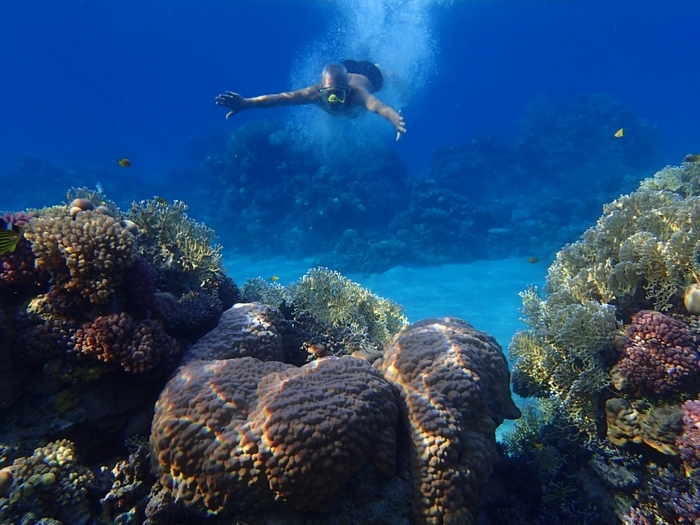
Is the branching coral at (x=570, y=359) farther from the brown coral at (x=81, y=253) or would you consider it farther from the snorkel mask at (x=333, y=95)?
the snorkel mask at (x=333, y=95)

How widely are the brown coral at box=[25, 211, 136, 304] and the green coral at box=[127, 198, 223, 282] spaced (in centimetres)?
148

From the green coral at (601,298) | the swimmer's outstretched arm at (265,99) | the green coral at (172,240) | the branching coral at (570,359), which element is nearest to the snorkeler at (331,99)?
the swimmer's outstretched arm at (265,99)

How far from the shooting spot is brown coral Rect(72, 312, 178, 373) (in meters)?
3.33

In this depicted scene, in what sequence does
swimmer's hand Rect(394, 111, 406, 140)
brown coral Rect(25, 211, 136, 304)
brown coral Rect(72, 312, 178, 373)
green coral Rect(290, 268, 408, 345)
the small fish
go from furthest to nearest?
swimmer's hand Rect(394, 111, 406, 140), green coral Rect(290, 268, 408, 345), brown coral Rect(25, 211, 136, 304), brown coral Rect(72, 312, 178, 373), the small fish

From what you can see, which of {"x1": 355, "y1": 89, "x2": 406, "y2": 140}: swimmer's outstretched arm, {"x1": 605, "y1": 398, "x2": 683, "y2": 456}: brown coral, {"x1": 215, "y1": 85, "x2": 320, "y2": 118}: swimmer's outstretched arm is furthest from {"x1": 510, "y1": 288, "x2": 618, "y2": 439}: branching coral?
→ {"x1": 215, "y1": 85, "x2": 320, "y2": 118}: swimmer's outstretched arm

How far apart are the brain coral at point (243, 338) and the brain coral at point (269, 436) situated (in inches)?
26.2

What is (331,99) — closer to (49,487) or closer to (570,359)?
(570,359)

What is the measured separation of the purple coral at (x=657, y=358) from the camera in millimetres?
3959

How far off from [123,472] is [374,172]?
25250 millimetres

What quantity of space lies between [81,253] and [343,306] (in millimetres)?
3586

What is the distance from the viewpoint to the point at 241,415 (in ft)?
10.1

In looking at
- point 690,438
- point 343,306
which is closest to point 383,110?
point 343,306

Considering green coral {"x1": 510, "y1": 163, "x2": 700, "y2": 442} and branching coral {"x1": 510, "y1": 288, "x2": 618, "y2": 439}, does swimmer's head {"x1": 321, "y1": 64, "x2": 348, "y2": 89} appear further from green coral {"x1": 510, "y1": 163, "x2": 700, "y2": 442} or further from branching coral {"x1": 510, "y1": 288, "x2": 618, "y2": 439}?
branching coral {"x1": 510, "y1": 288, "x2": 618, "y2": 439}

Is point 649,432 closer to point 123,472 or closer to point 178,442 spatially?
point 178,442
